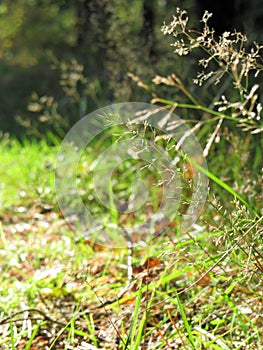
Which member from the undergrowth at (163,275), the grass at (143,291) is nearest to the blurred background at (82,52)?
the undergrowth at (163,275)

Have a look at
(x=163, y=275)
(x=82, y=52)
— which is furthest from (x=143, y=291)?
(x=82, y=52)

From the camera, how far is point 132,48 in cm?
305

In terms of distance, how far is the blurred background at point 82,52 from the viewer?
2980 millimetres

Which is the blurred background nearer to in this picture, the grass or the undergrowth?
the undergrowth

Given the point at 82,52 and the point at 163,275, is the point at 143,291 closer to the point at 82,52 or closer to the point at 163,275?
the point at 163,275

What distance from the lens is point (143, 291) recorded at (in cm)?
135

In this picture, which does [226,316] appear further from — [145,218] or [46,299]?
[145,218]

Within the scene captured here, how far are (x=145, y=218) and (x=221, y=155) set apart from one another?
48 centimetres

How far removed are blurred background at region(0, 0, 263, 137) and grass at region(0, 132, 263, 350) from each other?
32.3 inches

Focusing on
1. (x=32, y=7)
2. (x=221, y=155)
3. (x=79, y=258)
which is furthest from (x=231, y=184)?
(x=32, y=7)

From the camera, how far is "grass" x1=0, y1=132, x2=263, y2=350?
121 cm

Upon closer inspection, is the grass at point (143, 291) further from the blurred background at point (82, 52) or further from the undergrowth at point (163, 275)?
the blurred background at point (82, 52)

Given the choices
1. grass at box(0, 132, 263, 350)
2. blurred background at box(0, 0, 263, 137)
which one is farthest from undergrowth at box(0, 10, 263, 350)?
blurred background at box(0, 0, 263, 137)

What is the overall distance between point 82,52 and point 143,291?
663 centimetres
